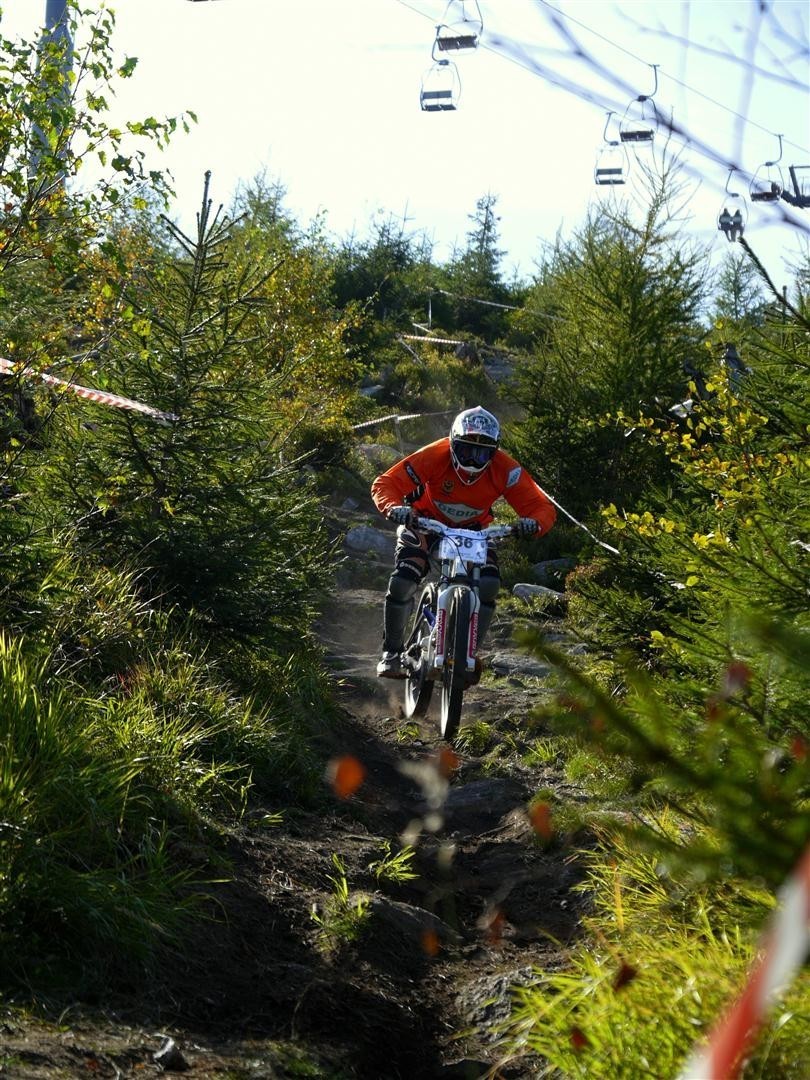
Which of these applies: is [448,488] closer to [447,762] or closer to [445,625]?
[445,625]

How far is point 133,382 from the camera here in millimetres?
8375

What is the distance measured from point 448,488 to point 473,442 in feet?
1.74

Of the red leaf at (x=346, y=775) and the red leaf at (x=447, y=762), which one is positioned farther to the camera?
the red leaf at (x=447, y=762)

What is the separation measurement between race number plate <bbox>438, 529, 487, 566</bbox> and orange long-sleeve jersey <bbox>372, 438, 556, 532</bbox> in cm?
45

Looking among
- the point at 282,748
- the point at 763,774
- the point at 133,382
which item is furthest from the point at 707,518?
the point at 763,774

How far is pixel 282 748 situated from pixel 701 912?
334 centimetres

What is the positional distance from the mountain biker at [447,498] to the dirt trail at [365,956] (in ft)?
5.55

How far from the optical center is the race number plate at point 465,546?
8953mm

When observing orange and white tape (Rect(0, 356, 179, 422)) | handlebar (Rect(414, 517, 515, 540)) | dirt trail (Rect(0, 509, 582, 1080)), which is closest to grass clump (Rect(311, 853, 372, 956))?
dirt trail (Rect(0, 509, 582, 1080))

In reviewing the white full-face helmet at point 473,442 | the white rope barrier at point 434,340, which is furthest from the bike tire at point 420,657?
the white rope barrier at point 434,340

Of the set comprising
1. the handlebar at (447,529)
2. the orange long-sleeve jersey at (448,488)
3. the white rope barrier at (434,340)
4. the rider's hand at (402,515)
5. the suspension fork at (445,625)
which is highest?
the white rope barrier at (434,340)

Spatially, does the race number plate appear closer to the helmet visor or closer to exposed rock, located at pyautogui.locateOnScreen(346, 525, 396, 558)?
the helmet visor

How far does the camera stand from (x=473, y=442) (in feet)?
29.8

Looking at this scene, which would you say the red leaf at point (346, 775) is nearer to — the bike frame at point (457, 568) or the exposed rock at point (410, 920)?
the bike frame at point (457, 568)
